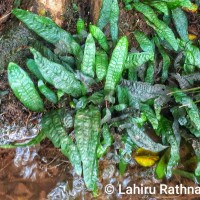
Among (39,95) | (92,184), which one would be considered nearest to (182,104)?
(92,184)

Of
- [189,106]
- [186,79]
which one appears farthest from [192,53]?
[189,106]

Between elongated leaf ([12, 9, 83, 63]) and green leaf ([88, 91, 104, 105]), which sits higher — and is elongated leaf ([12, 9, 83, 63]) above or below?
above

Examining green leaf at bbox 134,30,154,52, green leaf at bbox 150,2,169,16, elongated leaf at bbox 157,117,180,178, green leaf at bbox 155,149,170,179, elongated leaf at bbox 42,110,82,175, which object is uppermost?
green leaf at bbox 150,2,169,16

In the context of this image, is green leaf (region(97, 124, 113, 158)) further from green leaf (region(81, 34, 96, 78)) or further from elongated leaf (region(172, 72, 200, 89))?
elongated leaf (region(172, 72, 200, 89))

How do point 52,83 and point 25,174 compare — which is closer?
point 52,83

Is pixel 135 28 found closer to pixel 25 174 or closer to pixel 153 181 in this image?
pixel 153 181

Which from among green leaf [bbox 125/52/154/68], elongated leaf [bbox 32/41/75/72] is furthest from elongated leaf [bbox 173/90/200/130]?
elongated leaf [bbox 32/41/75/72]
